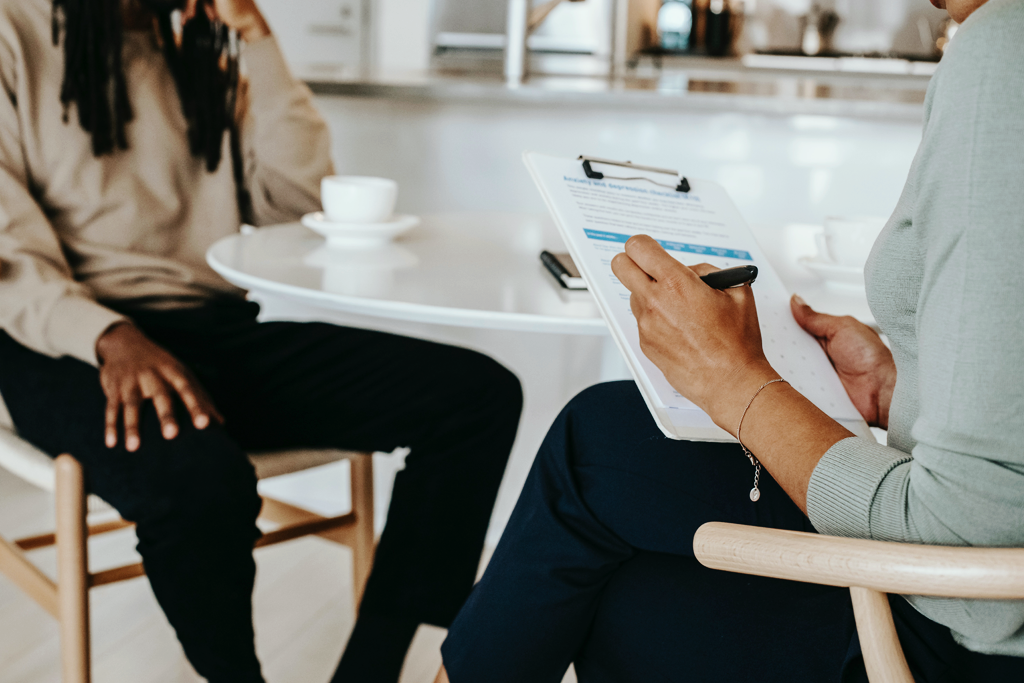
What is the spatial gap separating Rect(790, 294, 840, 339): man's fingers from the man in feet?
1.67

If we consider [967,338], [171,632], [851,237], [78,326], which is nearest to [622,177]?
[851,237]

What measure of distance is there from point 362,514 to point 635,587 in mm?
806

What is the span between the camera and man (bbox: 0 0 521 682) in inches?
37.5

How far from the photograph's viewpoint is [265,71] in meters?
1.35

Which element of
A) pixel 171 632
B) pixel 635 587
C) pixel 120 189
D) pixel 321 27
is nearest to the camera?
pixel 635 587

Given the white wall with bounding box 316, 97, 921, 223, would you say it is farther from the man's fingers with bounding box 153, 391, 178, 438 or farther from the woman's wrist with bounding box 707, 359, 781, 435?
the woman's wrist with bounding box 707, 359, 781, 435

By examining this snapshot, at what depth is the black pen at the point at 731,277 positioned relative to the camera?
2.06ft

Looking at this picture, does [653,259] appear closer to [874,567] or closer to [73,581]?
[874,567]

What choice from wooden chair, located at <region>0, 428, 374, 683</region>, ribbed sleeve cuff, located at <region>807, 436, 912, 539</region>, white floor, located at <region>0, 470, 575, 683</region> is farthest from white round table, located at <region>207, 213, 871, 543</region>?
white floor, located at <region>0, 470, 575, 683</region>

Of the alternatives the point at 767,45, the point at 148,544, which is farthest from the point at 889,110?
the point at 767,45

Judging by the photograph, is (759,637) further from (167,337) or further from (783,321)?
(167,337)

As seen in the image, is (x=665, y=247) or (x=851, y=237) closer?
(x=665, y=247)

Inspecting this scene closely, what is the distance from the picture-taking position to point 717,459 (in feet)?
2.21

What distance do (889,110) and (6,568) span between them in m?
1.73
